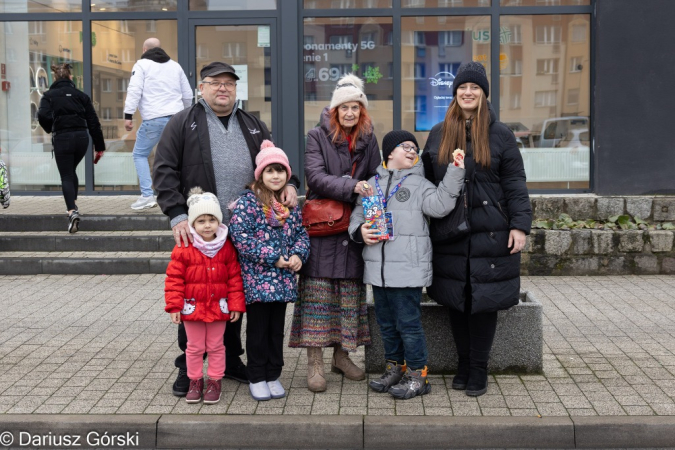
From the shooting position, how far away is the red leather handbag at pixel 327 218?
5418 mm

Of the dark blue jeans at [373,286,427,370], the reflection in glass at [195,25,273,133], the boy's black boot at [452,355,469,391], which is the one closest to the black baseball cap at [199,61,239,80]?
the dark blue jeans at [373,286,427,370]

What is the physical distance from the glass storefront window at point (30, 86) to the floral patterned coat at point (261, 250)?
8426 mm

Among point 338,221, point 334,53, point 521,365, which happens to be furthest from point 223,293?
point 334,53

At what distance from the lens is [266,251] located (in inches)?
205

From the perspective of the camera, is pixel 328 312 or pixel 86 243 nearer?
pixel 328 312

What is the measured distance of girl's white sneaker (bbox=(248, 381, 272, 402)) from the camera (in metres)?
5.40

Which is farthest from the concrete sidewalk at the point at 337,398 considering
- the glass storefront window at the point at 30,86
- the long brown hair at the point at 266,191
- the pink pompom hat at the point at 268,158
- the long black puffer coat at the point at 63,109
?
the glass storefront window at the point at 30,86

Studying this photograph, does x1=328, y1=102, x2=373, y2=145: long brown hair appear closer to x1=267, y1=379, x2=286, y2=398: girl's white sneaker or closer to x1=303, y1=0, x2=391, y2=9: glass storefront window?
x1=267, y1=379, x2=286, y2=398: girl's white sneaker

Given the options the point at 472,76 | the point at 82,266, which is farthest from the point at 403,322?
the point at 82,266

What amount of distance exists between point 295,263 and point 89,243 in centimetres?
537

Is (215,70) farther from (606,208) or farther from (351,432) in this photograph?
(606,208)

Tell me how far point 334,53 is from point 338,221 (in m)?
7.67

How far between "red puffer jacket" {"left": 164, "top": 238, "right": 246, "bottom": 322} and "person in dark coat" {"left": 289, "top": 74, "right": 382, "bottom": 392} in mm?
503

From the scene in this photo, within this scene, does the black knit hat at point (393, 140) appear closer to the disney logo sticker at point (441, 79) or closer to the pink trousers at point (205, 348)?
the pink trousers at point (205, 348)
